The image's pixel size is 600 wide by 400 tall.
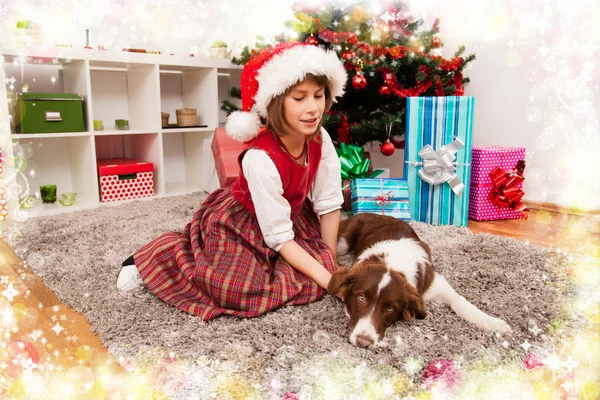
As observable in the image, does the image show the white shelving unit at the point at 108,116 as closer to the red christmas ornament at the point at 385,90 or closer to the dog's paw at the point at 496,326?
the red christmas ornament at the point at 385,90

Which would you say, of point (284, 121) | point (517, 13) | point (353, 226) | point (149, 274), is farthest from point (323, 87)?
point (517, 13)

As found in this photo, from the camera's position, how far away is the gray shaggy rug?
42.2 inches

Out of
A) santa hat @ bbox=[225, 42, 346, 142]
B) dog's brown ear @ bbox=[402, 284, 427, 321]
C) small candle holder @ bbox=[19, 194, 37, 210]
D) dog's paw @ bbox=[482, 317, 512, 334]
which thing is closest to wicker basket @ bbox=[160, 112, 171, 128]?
small candle holder @ bbox=[19, 194, 37, 210]

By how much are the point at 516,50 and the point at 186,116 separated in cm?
211

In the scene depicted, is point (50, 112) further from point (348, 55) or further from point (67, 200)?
point (348, 55)

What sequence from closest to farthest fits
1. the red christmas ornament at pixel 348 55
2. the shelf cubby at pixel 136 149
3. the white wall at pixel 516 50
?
1. the red christmas ornament at pixel 348 55
2. the white wall at pixel 516 50
3. the shelf cubby at pixel 136 149

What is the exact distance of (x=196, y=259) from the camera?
1502 mm

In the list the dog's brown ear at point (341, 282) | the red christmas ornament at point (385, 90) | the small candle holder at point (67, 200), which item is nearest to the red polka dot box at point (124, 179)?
the small candle holder at point (67, 200)

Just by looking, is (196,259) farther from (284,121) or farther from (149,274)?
(284,121)

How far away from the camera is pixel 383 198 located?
95.7 inches

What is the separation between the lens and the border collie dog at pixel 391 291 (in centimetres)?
122

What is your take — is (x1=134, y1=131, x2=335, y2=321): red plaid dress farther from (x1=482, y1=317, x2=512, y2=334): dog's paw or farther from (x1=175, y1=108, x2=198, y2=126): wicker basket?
(x1=175, y1=108, x2=198, y2=126): wicker basket

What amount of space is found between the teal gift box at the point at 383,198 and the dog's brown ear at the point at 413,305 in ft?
3.86

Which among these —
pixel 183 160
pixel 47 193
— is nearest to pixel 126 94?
pixel 183 160
